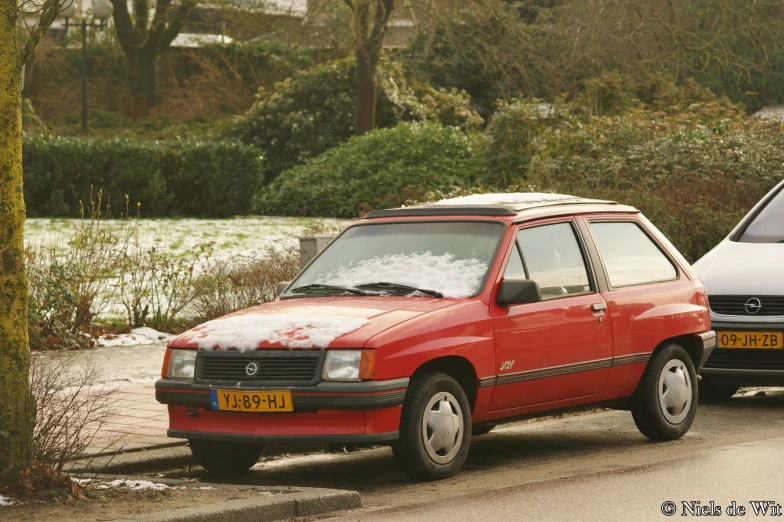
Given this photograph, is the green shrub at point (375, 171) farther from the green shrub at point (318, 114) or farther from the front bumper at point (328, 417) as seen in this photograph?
the front bumper at point (328, 417)

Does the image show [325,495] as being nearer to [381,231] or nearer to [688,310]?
[381,231]

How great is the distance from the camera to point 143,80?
41.8 meters

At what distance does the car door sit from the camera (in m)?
7.87

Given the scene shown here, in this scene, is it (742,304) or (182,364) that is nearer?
(182,364)

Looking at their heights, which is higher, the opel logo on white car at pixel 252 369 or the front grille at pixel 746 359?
the opel logo on white car at pixel 252 369

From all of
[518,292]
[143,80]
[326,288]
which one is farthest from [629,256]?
[143,80]

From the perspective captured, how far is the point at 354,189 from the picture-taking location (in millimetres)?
27797

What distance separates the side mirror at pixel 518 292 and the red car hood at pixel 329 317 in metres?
0.28

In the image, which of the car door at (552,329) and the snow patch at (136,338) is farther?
the snow patch at (136,338)

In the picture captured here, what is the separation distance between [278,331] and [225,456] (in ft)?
3.53

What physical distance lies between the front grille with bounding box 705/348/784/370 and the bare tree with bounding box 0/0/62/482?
5.78m

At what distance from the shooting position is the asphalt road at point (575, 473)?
6.66 m

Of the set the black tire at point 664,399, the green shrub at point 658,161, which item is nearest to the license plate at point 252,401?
the black tire at point 664,399

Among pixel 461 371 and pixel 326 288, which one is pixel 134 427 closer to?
pixel 326 288
